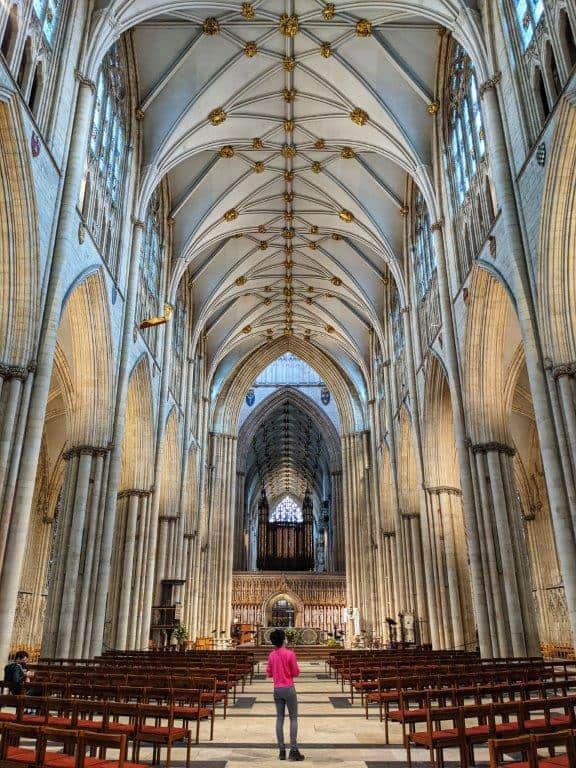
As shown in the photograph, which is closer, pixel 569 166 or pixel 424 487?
pixel 569 166

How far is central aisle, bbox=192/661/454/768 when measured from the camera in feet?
19.4

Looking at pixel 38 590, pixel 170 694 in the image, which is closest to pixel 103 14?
pixel 170 694

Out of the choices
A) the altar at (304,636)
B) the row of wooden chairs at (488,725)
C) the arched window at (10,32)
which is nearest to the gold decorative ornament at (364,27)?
the arched window at (10,32)

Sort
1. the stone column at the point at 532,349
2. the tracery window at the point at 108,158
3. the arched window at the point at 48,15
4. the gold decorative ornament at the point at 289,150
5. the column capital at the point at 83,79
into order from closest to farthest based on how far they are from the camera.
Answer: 1. the stone column at the point at 532,349
2. the arched window at the point at 48,15
3. the column capital at the point at 83,79
4. the tracery window at the point at 108,158
5. the gold decorative ornament at the point at 289,150

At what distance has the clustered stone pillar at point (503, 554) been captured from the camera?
13492 millimetres

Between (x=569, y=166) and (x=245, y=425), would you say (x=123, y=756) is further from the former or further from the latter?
(x=245, y=425)

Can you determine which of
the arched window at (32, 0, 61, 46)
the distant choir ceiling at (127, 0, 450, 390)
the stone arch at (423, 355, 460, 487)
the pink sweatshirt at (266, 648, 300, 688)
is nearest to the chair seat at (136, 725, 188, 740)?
the pink sweatshirt at (266, 648, 300, 688)

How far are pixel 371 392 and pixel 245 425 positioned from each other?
12.9 meters

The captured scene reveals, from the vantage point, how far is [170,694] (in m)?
6.10

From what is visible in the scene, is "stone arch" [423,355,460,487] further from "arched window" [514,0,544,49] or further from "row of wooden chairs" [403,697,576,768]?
"row of wooden chairs" [403,697,576,768]

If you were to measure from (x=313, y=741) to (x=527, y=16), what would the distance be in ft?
44.4

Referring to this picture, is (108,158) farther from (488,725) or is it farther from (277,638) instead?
(488,725)

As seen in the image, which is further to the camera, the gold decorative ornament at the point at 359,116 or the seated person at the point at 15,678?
the gold decorative ornament at the point at 359,116

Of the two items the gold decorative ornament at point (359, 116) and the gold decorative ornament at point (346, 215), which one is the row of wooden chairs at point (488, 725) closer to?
the gold decorative ornament at point (359, 116)
